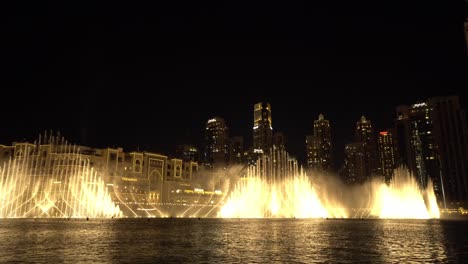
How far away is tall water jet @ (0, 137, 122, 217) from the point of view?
11906 cm

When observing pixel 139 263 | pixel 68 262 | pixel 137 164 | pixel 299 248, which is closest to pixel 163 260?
pixel 139 263

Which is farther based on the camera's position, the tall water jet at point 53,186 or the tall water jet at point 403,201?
the tall water jet at point 403,201

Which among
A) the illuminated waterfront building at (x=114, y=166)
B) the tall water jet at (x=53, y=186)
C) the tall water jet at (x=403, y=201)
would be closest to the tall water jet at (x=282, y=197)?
the tall water jet at (x=403, y=201)

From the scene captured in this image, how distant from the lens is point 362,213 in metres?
140

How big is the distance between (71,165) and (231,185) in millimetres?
67630

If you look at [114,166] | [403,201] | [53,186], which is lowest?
[403,201]

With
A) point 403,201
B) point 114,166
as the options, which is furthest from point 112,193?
point 403,201

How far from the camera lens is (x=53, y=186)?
407 ft

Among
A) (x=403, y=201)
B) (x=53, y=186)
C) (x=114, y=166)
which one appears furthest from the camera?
(x=114, y=166)

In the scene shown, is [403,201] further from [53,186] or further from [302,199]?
[53,186]

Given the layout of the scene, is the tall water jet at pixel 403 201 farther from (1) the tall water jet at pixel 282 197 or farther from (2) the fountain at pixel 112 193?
(1) the tall water jet at pixel 282 197

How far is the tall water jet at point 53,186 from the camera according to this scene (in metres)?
119

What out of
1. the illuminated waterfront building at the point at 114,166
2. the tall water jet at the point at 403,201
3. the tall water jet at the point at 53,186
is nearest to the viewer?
the tall water jet at the point at 53,186

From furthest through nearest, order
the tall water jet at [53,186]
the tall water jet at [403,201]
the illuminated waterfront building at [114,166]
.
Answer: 1. the illuminated waterfront building at [114,166]
2. the tall water jet at [403,201]
3. the tall water jet at [53,186]
